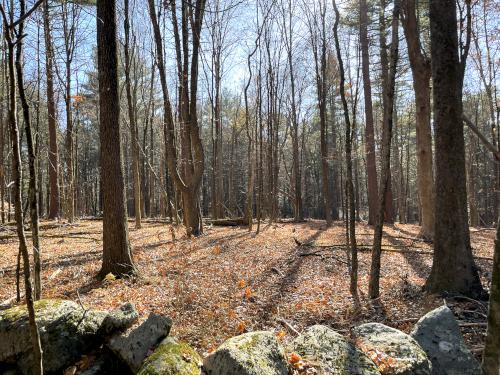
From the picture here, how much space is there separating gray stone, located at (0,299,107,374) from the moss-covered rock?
40.6 inches

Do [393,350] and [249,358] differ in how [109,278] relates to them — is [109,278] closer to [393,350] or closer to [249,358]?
[249,358]

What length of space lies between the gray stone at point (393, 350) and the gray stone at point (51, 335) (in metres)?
3.08

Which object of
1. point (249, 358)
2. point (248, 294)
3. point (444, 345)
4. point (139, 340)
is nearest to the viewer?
point (249, 358)

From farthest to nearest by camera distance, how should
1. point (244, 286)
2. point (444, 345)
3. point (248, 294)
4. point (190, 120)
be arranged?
point (190, 120)
point (244, 286)
point (248, 294)
point (444, 345)

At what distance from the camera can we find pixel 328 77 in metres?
23.2

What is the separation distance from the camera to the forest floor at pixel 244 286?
4.72m

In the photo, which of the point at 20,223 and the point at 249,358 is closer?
the point at 20,223

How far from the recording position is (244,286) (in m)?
6.44

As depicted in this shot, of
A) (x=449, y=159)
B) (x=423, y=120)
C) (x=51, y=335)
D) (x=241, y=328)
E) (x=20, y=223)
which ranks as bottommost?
(x=241, y=328)

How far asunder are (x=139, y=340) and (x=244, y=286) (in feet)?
9.37

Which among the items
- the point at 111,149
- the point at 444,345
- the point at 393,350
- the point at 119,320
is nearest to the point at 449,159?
the point at 444,345

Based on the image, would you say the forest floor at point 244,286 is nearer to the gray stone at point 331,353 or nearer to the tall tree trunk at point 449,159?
the tall tree trunk at point 449,159

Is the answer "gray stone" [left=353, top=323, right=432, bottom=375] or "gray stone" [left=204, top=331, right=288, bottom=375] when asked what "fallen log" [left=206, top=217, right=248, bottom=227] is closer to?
"gray stone" [left=353, top=323, right=432, bottom=375]

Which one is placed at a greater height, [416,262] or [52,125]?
[52,125]
